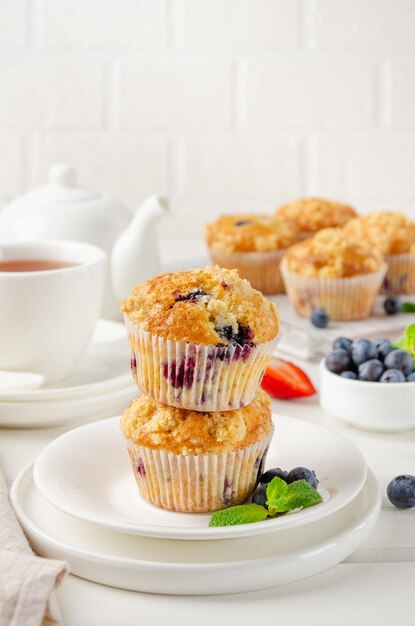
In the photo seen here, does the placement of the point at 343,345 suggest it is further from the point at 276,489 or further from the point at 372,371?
the point at 276,489

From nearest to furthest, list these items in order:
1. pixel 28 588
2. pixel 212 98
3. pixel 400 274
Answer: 1. pixel 28 588
2. pixel 400 274
3. pixel 212 98

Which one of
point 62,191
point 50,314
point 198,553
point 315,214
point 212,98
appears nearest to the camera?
point 198,553

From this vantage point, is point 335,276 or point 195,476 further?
point 335,276

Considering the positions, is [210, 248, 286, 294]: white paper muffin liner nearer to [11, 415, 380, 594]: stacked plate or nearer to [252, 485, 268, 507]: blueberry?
[11, 415, 380, 594]: stacked plate

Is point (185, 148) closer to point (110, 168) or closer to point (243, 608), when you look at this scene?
point (110, 168)

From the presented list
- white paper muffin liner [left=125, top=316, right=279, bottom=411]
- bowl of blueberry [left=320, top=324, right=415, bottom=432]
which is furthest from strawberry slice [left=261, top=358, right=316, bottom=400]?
white paper muffin liner [left=125, top=316, right=279, bottom=411]

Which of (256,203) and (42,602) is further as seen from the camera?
(256,203)

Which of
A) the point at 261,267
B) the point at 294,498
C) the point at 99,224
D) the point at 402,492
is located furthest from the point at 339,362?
the point at 261,267

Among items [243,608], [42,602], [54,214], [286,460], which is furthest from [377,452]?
[54,214]
